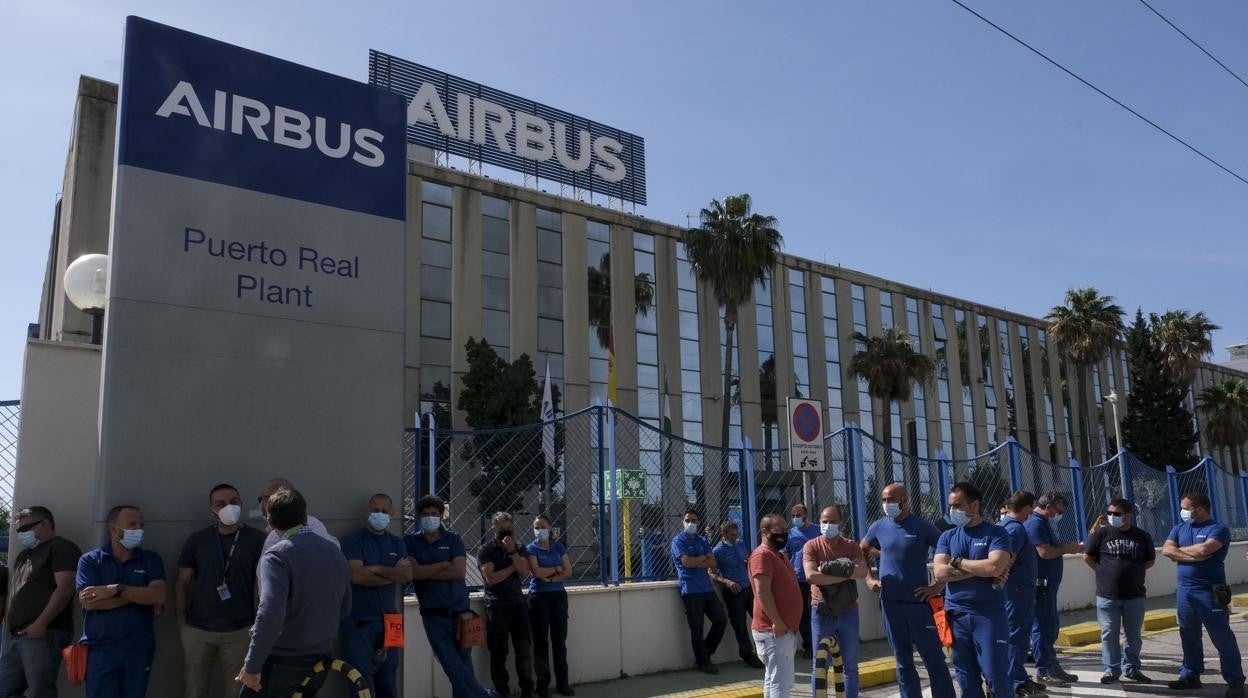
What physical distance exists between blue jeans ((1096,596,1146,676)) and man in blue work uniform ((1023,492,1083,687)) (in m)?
0.41

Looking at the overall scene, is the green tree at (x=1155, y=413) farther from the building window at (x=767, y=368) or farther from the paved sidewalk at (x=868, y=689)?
the paved sidewalk at (x=868, y=689)

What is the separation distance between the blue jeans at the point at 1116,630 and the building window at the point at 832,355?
108 ft

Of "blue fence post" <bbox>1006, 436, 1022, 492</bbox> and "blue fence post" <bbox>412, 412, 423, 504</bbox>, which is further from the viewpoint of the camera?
"blue fence post" <bbox>1006, 436, 1022, 492</bbox>

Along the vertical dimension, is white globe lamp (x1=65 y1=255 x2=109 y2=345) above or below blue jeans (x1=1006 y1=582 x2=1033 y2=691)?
above

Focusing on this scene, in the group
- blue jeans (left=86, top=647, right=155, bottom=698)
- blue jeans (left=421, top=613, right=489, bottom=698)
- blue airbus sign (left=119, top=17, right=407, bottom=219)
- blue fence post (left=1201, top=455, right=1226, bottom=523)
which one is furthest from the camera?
blue fence post (left=1201, top=455, right=1226, bottom=523)

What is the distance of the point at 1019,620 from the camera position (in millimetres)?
8883

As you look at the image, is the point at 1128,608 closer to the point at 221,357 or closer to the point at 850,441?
the point at 850,441

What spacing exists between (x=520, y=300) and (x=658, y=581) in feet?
80.0

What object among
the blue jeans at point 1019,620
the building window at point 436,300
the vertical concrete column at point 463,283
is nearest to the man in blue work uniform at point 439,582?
the blue jeans at point 1019,620

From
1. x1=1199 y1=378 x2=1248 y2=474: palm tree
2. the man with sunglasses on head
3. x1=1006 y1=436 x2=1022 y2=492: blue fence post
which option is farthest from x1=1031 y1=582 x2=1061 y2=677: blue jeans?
x1=1199 y1=378 x2=1248 y2=474: palm tree

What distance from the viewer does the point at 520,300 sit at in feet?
114

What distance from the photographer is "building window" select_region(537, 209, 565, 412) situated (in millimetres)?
34969

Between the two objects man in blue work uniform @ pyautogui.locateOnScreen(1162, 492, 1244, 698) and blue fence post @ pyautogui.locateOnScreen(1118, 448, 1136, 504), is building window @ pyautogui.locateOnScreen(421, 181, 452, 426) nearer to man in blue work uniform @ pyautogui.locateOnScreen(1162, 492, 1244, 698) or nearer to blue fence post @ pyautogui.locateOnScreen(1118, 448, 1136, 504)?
blue fence post @ pyautogui.locateOnScreen(1118, 448, 1136, 504)

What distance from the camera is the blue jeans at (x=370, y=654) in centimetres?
695
